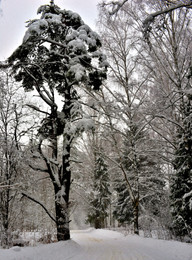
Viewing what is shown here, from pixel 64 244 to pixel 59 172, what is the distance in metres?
3.12

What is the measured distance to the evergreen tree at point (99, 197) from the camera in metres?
23.4

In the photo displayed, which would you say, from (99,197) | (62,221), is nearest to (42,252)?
(62,221)

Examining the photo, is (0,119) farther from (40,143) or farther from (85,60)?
(85,60)

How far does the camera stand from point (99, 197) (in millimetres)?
23734

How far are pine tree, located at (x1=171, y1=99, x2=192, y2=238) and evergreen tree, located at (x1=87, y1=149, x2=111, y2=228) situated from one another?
39.7ft

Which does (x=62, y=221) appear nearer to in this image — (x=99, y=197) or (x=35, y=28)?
(x=35, y=28)

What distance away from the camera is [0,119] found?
10.9 m

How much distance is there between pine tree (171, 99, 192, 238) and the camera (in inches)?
403

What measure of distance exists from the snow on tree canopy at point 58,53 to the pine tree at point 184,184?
4.91 metres

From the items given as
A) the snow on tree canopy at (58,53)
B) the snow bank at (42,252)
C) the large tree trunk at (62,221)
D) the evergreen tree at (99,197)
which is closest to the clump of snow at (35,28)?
the snow on tree canopy at (58,53)

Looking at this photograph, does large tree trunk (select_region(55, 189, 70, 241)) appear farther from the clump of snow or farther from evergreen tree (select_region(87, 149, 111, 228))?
evergreen tree (select_region(87, 149, 111, 228))

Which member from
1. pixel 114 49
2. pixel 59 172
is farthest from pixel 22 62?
pixel 114 49

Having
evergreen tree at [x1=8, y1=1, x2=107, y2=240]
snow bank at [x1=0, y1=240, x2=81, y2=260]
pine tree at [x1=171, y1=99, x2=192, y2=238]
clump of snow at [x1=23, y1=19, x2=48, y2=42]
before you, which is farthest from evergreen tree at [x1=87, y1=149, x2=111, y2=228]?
clump of snow at [x1=23, y1=19, x2=48, y2=42]

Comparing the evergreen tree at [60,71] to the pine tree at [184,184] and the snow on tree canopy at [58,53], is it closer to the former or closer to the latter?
the snow on tree canopy at [58,53]
